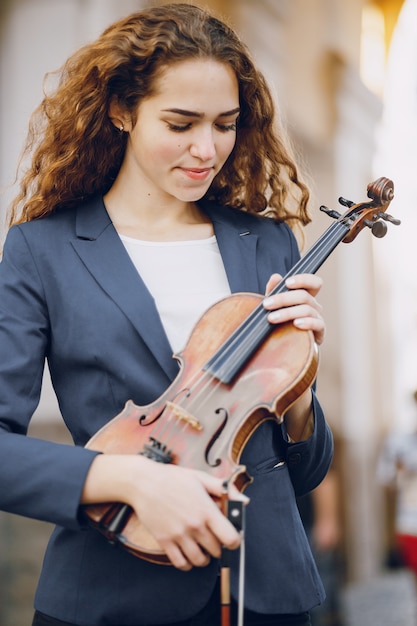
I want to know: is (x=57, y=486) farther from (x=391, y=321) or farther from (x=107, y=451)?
(x=391, y=321)

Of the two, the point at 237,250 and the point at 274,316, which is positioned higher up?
the point at 237,250

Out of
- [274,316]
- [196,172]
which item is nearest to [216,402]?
[274,316]

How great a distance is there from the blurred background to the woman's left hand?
4196 millimetres

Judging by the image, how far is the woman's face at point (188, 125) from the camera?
6.34ft

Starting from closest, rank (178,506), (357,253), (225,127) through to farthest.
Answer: (178,506) → (225,127) → (357,253)

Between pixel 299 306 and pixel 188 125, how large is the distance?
0.44 meters

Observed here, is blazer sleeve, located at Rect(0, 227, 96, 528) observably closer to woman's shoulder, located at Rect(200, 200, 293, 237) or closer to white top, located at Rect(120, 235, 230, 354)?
white top, located at Rect(120, 235, 230, 354)

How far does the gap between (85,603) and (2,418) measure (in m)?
0.37

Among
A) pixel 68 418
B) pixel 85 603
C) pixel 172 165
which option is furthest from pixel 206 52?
pixel 85 603

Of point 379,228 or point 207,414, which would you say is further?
point 379,228

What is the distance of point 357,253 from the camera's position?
958 centimetres

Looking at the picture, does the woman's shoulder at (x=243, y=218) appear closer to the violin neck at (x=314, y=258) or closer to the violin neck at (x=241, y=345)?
the violin neck at (x=314, y=258)

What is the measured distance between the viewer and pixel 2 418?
1817mm

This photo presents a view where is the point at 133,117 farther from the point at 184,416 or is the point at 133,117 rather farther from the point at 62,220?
the point at 184,416
